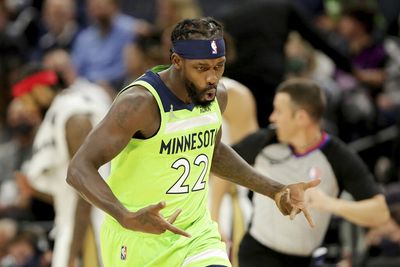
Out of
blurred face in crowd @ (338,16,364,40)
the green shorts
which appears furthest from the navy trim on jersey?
blurred face in crowd @ (338,16,364,40)

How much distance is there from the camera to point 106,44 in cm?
1140

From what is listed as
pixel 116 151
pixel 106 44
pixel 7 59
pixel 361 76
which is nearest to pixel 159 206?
pixel 116 151

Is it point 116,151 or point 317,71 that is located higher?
point 116,151

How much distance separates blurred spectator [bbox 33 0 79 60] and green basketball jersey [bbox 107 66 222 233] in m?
7.22

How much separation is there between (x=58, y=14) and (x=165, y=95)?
7.39 meters

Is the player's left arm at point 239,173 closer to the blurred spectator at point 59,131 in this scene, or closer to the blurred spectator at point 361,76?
the blurred spectator at point 59,131

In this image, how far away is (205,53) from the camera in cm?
496

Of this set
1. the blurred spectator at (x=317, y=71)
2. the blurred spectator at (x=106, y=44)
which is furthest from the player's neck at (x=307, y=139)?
the blurred spectator at (x=106, y=44)

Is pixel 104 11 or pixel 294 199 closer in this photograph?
pixel 294 199

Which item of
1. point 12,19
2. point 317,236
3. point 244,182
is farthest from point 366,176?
point 12,19

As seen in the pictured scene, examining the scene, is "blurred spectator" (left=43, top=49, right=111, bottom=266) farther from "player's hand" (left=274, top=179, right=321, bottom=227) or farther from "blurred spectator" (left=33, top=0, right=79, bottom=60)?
"blurred spectator" (left=33, top=0, right=79, bottom=60)

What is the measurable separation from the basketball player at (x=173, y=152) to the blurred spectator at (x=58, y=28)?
719 centimetres

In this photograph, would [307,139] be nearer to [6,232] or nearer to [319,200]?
[319,200]

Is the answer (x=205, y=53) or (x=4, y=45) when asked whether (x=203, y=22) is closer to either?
(x=205, y=53)
